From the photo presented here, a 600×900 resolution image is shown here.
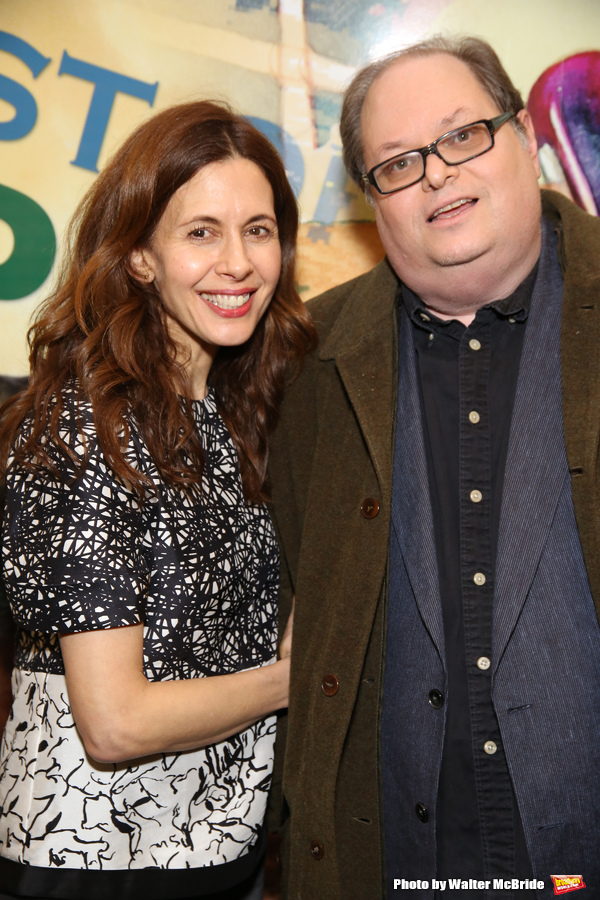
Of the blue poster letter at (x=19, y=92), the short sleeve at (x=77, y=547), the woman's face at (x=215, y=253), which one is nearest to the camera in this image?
the short sleeve at (x=77, y=547)

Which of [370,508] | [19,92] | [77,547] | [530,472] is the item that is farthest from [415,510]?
[19,92]

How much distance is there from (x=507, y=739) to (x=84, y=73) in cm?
212

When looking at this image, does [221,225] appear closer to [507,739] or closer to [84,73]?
[84,73]

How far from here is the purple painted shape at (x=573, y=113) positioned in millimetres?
2463

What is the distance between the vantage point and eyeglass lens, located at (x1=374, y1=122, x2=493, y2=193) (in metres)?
1.88

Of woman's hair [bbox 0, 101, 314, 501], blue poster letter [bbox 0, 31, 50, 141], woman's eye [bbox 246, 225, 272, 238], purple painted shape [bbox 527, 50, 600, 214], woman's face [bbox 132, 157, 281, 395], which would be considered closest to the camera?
woman's hair [bbox 0, 101, 314, 501]

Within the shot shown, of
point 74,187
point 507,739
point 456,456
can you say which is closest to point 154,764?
point 507,739

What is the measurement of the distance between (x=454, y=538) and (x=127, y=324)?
0.91m

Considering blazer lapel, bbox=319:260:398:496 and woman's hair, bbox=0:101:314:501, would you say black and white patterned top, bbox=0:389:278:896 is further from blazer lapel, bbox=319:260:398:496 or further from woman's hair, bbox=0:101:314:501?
blazer lapel, bbox=319:260:398:496

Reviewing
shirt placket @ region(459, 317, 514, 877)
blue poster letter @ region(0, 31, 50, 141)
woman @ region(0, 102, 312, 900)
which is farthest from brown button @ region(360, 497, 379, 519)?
blue poster letter @ region(0, 31, 50, 141)

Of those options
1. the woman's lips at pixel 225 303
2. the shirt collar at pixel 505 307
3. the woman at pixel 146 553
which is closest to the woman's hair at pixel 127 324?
the woman at pixel 146 553

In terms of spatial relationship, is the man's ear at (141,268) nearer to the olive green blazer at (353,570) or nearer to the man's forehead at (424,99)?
the olive green blazer at (353,570)

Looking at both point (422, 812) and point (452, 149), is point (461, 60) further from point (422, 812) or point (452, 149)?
point (422, 812)

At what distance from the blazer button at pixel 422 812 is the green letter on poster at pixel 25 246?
1746 millimetres
